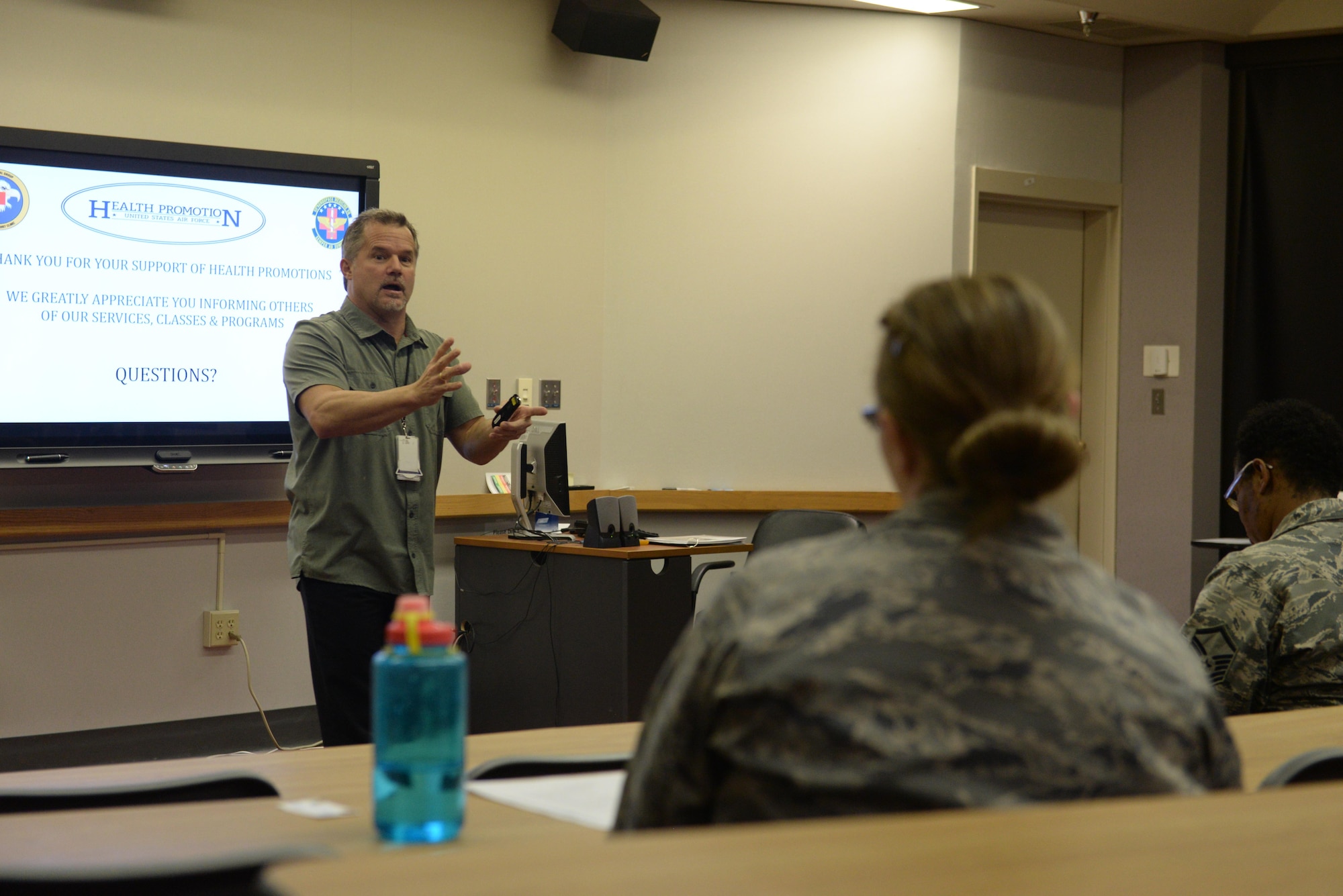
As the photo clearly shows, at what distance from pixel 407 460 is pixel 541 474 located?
1.26m

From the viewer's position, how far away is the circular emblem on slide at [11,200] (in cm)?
392

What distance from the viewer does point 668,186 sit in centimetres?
530

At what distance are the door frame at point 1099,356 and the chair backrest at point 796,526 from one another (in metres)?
2.40

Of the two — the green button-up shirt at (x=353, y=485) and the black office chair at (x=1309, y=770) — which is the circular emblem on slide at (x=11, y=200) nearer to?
the green button-up shirt at (x=353, y=485)

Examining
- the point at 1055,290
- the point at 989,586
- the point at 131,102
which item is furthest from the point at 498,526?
the point at 989,586

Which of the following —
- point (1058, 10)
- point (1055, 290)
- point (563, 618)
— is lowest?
point (563, 618)

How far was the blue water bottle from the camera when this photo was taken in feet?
3.48

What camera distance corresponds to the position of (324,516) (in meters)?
2.99

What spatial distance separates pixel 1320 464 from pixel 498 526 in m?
3.39

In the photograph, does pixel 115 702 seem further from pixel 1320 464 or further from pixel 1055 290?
pixel 1055 290

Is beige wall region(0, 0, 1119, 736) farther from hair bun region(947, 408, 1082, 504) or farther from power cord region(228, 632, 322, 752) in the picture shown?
hair bun region(947, 408, 1082, 504)

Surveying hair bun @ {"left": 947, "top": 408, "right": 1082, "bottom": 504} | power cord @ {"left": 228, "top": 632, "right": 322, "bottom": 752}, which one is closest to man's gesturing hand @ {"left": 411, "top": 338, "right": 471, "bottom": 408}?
power cord @ {"left": 228, "top": 632, "right": 322, "bottom": 752}

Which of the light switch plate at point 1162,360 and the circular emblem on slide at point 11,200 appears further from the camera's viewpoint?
the light switch plate at point 1162,360

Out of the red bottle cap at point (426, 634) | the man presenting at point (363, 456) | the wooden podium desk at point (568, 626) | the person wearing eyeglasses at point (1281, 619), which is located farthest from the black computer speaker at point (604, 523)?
the red bottle cap at point (426, 634)
